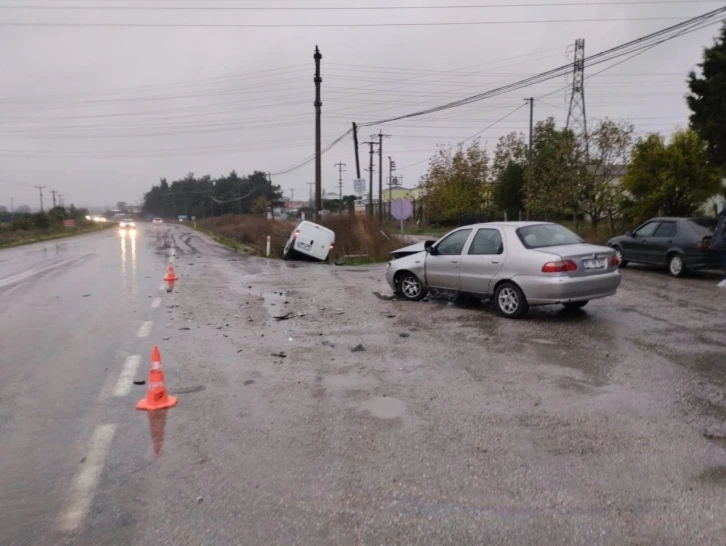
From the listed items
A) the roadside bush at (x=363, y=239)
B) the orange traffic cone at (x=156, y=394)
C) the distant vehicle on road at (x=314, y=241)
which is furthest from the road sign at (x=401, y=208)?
the orange traffic cone at (x=156, y=394)

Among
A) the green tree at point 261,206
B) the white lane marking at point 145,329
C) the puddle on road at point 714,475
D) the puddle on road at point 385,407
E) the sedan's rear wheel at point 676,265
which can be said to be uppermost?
the green tree at point 261,206

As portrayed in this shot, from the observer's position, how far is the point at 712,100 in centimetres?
1722

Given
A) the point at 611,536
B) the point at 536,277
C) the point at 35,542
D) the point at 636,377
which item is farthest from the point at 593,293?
the point at 35,542

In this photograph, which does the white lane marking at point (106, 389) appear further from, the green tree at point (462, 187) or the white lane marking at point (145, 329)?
the green tree at point (462, 187)

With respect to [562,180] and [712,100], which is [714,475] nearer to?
[712,100]

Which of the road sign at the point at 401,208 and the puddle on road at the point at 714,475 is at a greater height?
the road sign at the point at 401,208

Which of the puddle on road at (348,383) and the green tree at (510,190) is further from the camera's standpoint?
the green tree at (510,190)

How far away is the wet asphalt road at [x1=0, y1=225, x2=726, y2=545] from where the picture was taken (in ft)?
11.8

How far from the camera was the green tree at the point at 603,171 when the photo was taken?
964 inches

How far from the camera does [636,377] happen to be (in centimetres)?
646

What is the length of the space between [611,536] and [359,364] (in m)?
4.10

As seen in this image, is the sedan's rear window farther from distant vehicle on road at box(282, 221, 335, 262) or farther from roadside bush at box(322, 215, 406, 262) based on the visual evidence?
roadside bush at box(322, 215, 406, 262)

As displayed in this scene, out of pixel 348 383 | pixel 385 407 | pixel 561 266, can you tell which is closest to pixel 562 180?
pixel 561 266

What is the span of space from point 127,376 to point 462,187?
160 ft
